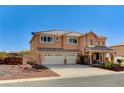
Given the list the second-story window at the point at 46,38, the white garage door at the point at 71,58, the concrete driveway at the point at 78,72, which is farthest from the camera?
the white garage door at the point at 71,58

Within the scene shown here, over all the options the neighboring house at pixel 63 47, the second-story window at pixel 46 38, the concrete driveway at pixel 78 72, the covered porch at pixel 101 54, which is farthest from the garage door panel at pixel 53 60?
the concrete driveway at pixel 78 72

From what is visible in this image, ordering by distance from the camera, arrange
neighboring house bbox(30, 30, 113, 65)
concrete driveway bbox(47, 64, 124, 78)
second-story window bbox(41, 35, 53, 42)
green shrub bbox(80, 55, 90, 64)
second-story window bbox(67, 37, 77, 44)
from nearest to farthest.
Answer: concrete driveway bbox(47, 64, 124, 78) → neighboring house bbox(30, 30, 113, 65) → second-story window bbox(41, 35, 53, 42) → green shrub bbox(80, 55, 90, 64) → second-story window bbox(67, 37, 77, 44)

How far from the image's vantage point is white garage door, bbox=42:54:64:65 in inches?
1115

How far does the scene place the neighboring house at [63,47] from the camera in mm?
28531

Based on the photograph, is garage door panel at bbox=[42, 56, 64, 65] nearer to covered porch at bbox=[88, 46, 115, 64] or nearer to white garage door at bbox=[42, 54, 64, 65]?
white garage door at bbox=[42, 54, 64, 65]

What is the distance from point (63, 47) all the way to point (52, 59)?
300 cm

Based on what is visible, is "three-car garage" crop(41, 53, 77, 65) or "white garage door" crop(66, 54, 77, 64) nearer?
"three-car garage" crop(41, 53, 77, 65)

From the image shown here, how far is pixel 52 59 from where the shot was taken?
2878 cm

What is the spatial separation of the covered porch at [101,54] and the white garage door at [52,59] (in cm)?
442

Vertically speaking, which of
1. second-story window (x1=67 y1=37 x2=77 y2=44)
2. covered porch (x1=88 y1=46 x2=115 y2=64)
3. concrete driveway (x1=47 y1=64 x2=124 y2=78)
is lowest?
concrete driveway (x1=47 y1=64 x2=124 y2=78)

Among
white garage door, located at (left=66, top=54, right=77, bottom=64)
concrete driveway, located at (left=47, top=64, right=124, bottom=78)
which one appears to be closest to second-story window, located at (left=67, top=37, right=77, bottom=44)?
white garage door, located at (left=66, top=54, right=77, bottom=64)

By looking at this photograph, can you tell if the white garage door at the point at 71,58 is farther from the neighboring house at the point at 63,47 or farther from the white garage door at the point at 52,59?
the white garage door at the point at 52,59

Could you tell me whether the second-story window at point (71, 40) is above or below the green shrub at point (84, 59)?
above

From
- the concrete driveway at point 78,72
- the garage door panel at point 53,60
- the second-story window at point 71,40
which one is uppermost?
the second-story window at point 71,40
